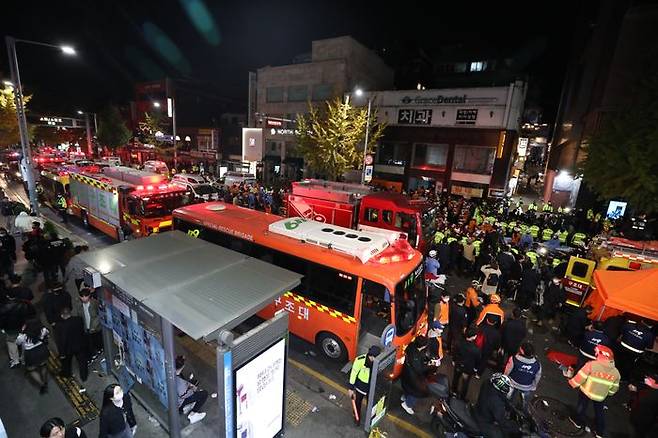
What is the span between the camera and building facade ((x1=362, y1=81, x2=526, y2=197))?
94.3 ft

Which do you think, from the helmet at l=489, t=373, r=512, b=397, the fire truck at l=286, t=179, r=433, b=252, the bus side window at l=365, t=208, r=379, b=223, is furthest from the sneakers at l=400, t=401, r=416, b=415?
the bus side window at l=365, t=208, r=379, b=223

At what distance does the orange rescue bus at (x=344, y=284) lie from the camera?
696 cm

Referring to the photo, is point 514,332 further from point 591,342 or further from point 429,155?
point 429,155

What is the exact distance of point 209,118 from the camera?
57.3 m

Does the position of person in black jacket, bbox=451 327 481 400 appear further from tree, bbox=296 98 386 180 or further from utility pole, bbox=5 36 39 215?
tree, bbox=296 98 386 180

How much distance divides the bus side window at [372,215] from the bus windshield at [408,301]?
6699mm

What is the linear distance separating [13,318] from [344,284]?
25.2ft

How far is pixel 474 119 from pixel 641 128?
18.3 metres

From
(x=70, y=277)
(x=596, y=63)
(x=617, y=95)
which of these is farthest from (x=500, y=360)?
(x=596, y=63)

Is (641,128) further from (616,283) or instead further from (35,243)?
(35,243)

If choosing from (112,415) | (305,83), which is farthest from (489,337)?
(305,83)

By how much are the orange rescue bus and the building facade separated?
23.7 metres

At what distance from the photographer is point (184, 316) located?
457cm

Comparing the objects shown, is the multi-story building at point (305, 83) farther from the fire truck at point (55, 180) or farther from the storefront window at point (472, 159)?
the fire truck at point (55, 180)
